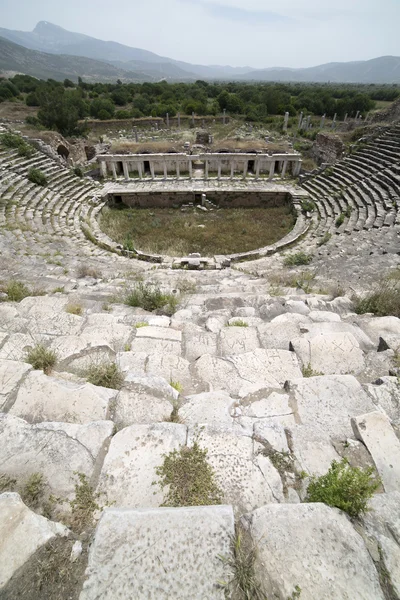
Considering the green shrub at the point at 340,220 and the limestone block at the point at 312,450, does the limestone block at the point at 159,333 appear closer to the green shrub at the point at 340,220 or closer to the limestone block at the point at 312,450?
the limestone block at the point at 312,450

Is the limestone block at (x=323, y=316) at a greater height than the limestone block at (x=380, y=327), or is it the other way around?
the limestone block at (x=380, y=327)

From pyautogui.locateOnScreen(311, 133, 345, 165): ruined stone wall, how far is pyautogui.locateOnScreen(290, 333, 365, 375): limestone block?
22.9 m

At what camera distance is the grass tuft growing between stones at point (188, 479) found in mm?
2002

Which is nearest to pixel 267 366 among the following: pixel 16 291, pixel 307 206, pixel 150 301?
pixel 150 301

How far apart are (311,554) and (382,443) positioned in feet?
4.22

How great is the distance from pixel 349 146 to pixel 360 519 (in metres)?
25.5

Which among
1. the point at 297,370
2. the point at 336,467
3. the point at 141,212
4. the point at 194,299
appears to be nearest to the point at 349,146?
the point at 141,212

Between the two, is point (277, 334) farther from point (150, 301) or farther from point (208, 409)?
point (150, 301)

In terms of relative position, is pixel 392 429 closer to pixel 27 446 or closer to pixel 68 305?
pixel 27 446

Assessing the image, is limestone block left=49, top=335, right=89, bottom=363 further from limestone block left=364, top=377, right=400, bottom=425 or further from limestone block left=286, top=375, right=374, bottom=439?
limestone block left=364, top=377, right=400, bottom=425

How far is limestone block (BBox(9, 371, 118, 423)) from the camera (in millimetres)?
2822

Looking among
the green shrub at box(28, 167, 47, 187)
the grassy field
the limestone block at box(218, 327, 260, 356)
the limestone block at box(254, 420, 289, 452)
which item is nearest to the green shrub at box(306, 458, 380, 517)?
the limestone block at box(254, 420, 289, 452)

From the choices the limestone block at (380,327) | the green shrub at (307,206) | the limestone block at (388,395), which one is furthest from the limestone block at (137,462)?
the green shrub at (307,206)

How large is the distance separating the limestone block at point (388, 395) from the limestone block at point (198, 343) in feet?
6.64
